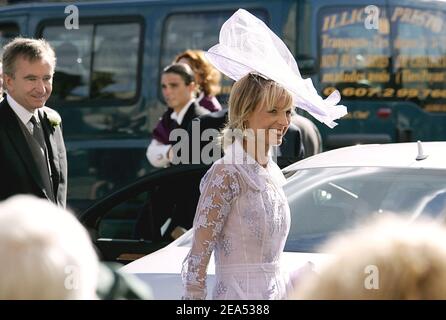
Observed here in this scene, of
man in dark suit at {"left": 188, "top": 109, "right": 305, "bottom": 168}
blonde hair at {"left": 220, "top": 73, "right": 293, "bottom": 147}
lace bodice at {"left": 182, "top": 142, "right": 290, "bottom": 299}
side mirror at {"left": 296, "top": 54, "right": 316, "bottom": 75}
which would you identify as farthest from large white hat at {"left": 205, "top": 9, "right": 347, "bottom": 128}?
side mirror at {"left": 296, "top": 54, "right": 316, "bottom": 75}

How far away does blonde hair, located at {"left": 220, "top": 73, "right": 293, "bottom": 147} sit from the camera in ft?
12.9

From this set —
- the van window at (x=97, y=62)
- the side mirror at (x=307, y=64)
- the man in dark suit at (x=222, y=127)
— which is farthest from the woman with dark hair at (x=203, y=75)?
the van window at (x=97, y=62)

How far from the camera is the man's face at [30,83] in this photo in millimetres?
4836

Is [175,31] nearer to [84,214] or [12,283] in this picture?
[84,214]

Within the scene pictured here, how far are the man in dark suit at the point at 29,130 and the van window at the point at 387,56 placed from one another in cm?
450

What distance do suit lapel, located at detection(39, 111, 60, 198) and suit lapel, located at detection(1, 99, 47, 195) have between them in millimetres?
173

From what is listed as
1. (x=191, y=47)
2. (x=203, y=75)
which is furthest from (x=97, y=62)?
(x=203, y=75)

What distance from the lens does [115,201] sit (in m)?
5.70

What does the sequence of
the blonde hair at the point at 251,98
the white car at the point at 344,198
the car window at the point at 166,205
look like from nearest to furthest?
the blonde hair at the point at 251,98 → the white car at the point at 344,198 → the car window at the point at 166,205

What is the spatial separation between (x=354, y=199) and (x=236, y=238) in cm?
107

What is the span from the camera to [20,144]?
4.77m

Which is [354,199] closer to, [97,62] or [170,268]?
[170,268]

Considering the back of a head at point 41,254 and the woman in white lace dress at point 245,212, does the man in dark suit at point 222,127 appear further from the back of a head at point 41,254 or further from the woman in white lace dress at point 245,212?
the back of a head at point 41,254
